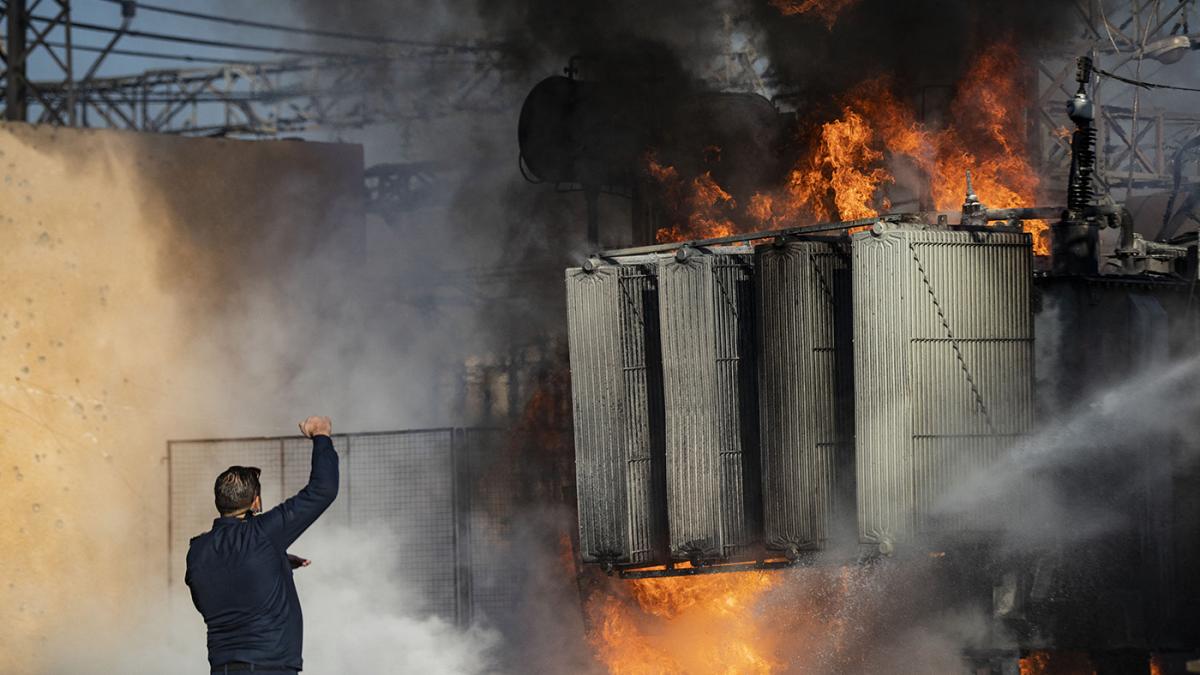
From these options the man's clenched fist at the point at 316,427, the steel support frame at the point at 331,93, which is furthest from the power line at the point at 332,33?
the man's clenched fist at the point at 316,427

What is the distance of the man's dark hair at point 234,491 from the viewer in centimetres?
703

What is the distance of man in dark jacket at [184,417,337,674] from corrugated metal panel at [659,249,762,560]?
5.81 meters

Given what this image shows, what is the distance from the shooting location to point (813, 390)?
39.1 ft

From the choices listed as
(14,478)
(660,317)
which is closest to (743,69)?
(660,317)

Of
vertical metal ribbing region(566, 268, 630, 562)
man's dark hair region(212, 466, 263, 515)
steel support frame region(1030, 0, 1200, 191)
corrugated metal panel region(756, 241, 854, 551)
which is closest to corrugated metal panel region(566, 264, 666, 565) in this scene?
vertical metal ribbing region(566, 268, 630, 562)

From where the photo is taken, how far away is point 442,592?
17234 mm

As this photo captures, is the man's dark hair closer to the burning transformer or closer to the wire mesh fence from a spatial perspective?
the burning transformer

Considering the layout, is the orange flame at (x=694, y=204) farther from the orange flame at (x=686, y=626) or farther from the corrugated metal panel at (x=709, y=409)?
the corrugated metal panel at (x=709, y=409)

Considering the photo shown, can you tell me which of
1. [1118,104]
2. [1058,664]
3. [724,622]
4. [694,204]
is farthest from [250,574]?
[1118,104]

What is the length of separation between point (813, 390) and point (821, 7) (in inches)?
302

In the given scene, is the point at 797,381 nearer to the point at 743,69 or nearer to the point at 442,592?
the point at 442,592

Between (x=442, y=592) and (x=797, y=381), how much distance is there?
724 centimetres

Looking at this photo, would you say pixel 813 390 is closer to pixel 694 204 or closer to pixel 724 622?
pixel 724 622

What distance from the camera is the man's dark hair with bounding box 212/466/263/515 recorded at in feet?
23.1
